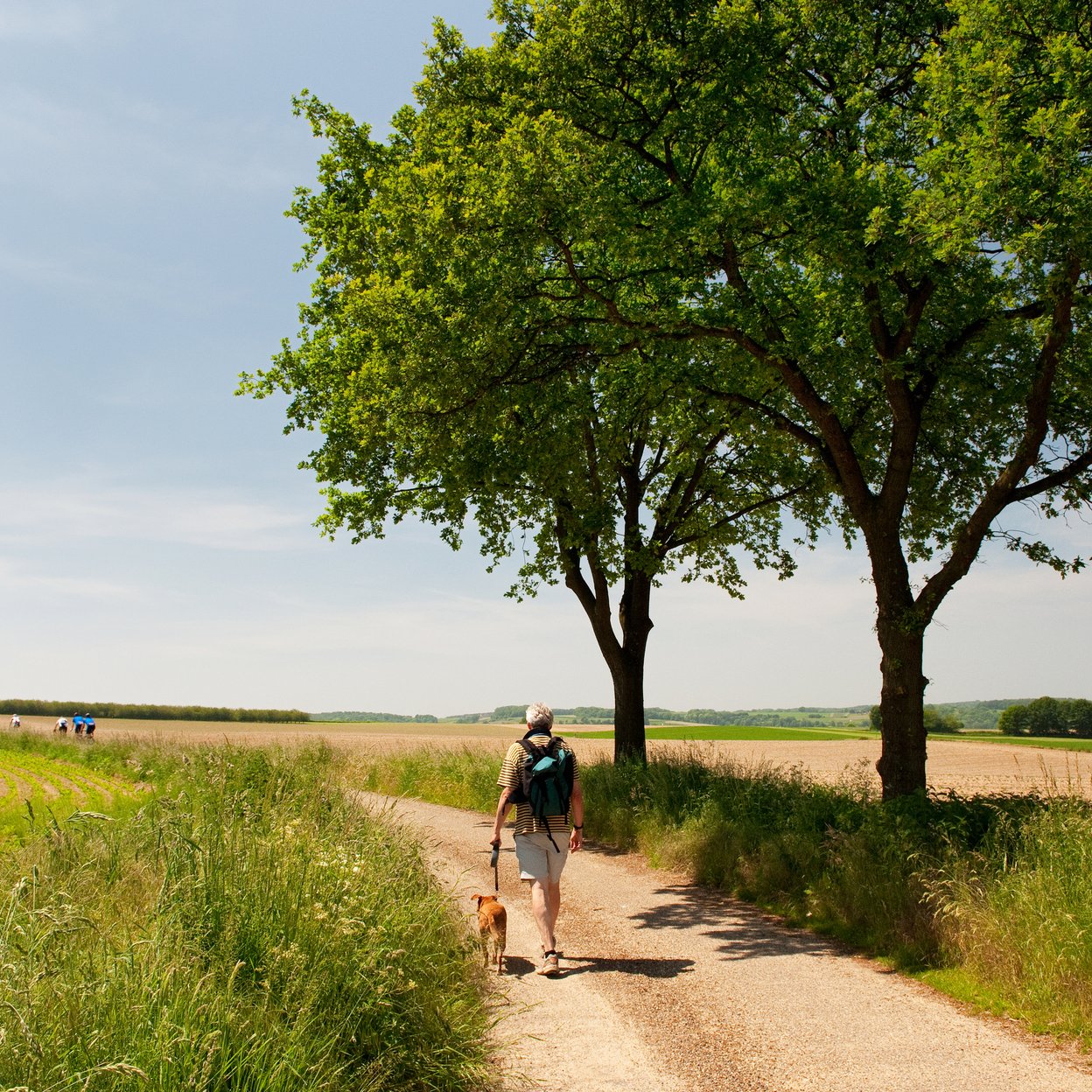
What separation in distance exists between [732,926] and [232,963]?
645 cm

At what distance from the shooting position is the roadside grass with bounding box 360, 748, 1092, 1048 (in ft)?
23.2

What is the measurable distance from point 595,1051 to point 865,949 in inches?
162

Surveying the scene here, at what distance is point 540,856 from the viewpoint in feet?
26.8

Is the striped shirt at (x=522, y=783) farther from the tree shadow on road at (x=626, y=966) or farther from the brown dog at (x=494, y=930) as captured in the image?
the tree shadow on road at (x=626, y=966)

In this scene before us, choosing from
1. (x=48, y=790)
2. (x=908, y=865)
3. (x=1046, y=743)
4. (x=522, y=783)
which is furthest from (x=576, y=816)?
(x=1046, y=743)

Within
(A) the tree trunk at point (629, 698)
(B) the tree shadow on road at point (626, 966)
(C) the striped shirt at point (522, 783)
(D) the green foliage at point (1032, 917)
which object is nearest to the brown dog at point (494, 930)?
(B) the tree shadow on road at point (626, 966)

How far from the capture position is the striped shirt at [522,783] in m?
8.18

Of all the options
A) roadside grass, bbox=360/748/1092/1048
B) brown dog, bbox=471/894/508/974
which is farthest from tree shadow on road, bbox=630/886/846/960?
brown dog, bbox=471/894/508/974

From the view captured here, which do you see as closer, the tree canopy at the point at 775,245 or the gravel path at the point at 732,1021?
the gravel path at the point at 732,1021

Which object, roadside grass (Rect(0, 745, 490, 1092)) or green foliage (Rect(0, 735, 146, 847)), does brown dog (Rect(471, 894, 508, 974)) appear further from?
green foliage (Rect(0, 735, 146, 847))

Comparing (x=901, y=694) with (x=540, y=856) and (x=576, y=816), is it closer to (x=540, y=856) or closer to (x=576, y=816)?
(x=576, y=816)

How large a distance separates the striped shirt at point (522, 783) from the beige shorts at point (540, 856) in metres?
0.05

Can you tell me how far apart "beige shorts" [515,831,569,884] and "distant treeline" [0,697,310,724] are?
11218 cm

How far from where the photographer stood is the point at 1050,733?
11175 cm
